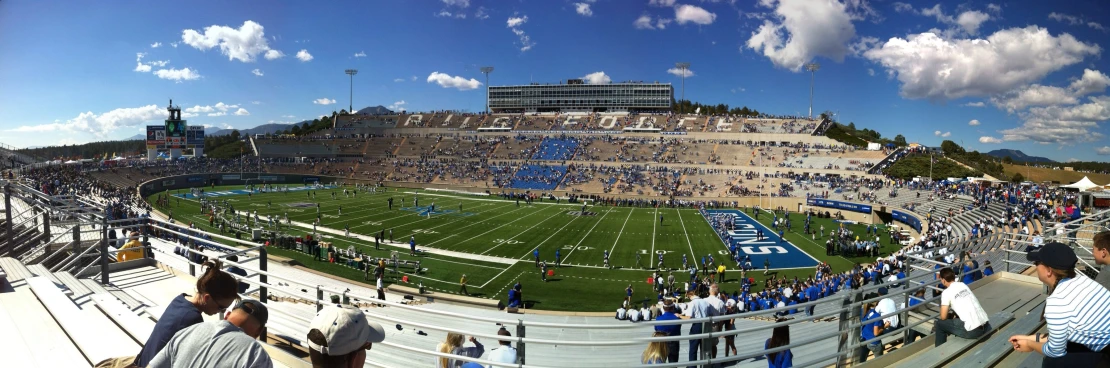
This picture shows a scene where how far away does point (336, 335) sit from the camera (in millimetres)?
2498

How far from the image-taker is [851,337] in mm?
4945

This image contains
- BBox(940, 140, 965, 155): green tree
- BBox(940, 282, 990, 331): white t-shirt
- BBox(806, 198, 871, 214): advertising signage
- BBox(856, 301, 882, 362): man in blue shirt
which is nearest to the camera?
BBox(940, 282, 990, 331): white t-shirt

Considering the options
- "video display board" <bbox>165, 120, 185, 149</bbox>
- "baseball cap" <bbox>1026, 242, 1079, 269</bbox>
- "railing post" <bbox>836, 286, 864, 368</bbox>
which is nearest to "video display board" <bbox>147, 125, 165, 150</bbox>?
"video display board" <bbox>165, 120, 185, 149</bbox>

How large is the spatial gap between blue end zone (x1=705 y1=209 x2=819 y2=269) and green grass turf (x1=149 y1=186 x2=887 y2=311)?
998mm

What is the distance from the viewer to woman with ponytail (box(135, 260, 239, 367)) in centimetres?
343

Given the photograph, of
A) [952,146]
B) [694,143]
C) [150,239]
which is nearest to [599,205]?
[694,143]

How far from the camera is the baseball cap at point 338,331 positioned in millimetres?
2502

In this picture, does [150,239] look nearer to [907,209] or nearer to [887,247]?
[887,247]

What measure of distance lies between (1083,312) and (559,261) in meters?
23.0

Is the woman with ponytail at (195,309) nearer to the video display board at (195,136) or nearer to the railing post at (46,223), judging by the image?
the railing post at (46,223)

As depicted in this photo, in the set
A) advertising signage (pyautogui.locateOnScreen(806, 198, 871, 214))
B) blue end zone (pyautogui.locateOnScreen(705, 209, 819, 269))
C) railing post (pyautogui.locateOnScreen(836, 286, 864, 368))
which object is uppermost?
railing post (pyautogui.locateOnScreen(836, 286, 864, 368))

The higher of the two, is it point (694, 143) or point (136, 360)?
point (694, 143)

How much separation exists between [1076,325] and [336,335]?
4.39 m

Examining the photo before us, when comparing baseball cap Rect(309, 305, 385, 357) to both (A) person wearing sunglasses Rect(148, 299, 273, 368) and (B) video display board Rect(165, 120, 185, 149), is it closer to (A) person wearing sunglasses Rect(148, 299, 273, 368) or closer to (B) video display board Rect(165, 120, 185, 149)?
(A) person wearing sunglasses Rect(148, 299, 273, 368)
